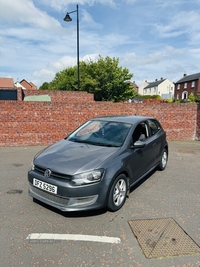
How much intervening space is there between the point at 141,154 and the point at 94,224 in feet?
5.53

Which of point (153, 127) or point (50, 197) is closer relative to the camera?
point (50, 197)

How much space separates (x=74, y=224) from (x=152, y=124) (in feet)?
10.3

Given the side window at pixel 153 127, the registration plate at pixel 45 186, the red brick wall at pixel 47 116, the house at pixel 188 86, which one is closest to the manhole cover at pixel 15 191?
the registration plate at pixel 45 186

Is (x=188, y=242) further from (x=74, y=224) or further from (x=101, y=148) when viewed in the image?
(x=101, y=148)

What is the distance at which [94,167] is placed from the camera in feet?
9.65

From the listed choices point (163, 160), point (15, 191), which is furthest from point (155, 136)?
point (15, 191)

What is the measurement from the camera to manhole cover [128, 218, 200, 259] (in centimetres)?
242

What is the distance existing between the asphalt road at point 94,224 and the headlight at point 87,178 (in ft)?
2.12

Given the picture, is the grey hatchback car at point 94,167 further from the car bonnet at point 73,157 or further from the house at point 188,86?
the house at point 188,86

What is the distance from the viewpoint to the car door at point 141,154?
3.71 metres

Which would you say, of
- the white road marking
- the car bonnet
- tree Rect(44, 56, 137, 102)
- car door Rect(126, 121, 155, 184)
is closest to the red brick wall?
car door Rect(126, 121, 155, 184)

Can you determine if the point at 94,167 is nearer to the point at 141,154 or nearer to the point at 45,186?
the point at 45,186

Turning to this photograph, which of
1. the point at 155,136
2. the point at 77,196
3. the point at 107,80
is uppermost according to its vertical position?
the point at 107,80

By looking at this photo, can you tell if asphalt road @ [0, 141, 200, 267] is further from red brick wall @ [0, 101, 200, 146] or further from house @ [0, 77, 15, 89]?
house @ [0, 77, 15, 89]
